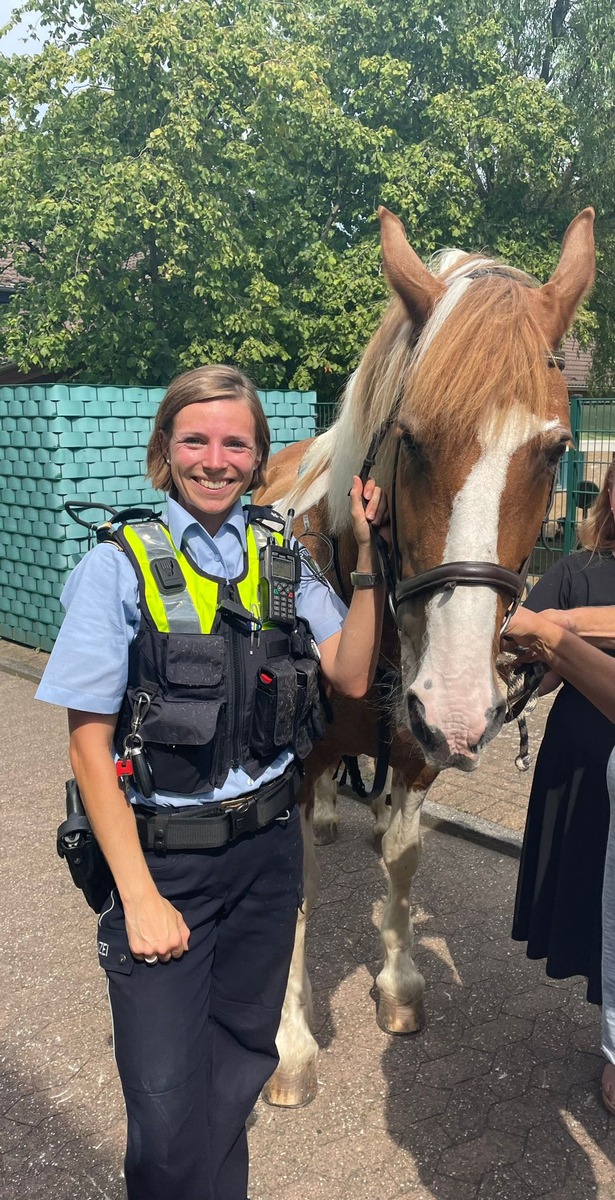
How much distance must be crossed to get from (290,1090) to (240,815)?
1.43 metres

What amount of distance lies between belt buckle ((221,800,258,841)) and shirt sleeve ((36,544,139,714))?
13.1 inches

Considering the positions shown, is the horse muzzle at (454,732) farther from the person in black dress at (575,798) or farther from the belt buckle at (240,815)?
the person in black dress at (575,798)

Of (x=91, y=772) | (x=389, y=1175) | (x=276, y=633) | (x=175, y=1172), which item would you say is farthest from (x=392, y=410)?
(x=389, y=1175)

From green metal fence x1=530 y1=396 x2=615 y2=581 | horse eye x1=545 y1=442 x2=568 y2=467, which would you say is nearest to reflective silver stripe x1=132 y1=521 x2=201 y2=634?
horse eye x1=545 y1=442 x2=568 y2=467

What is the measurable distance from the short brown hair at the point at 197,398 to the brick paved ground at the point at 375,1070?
2.03 m

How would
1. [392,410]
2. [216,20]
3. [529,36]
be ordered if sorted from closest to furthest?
[392,410]
[216,20]
[529,36]

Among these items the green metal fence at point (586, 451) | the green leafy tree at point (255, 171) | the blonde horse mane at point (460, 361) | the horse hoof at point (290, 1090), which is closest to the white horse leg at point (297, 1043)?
the horse hoof at point (290, 1090)

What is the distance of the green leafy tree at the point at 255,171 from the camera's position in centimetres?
1146

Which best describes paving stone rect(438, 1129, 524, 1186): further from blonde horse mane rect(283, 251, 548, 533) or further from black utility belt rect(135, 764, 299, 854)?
blonde horse mane rect(283, 251, 548, 533)

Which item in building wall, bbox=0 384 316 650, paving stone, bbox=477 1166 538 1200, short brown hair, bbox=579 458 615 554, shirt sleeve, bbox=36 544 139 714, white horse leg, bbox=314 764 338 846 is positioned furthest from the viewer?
building wall, bbox=0 384 316 650

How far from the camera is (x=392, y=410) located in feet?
6.36

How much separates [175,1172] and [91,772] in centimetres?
84

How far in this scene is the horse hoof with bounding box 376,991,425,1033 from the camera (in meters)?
2.86

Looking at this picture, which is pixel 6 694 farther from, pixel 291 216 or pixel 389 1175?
pixel 291 216
